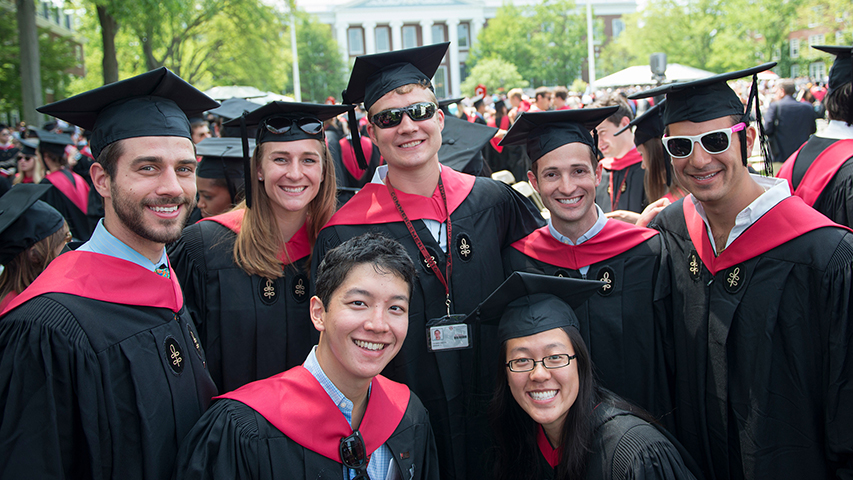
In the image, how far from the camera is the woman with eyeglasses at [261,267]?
296 cm

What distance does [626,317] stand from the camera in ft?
9.57

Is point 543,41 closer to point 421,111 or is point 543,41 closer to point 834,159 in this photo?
point 834,159

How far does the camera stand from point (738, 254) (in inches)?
98.6

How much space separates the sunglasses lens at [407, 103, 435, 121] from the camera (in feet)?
9.62

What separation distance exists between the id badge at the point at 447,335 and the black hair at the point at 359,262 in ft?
1.27

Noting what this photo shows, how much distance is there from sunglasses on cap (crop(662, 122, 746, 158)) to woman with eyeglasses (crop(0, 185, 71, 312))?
3.00 metres

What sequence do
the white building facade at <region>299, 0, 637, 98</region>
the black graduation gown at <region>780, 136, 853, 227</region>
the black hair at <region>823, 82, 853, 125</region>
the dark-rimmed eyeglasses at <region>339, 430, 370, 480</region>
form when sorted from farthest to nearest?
the white building facade at <region>299, 0, 637, 98</region> < the black hair at <region>823, 82, 853, 125</region> < the black graduation gown at <region>780, 136, 853, 227</region> < the dark-rimmed eyeglasses at <region>339, 430, 370, 480</region>

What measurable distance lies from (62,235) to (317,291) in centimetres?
171

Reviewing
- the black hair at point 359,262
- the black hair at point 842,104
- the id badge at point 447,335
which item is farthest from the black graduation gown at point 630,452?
the black hair at point 842,104

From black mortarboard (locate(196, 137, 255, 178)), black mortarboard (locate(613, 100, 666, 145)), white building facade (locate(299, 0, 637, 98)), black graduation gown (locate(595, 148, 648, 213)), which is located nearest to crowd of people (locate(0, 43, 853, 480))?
black mortarboard (locate(613, 100, 666, 145))

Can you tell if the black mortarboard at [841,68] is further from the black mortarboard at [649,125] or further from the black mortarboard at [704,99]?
the black mortarboard at [704,99]

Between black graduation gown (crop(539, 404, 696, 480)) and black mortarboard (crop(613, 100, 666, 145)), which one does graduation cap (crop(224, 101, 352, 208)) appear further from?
black mortarboard (crop(613, 100, 666, 145))

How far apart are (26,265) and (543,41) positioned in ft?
203

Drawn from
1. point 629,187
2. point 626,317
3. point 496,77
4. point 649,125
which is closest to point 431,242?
point 626,317
